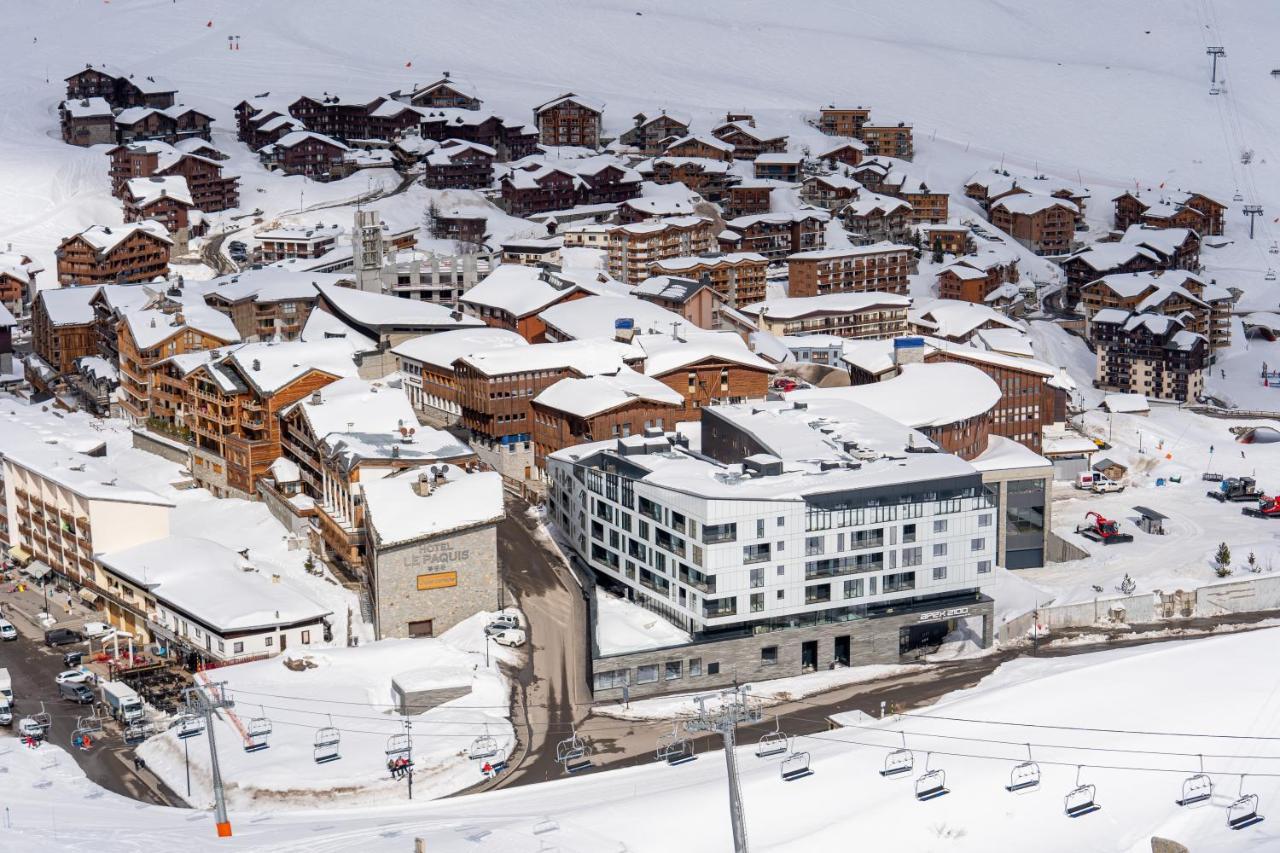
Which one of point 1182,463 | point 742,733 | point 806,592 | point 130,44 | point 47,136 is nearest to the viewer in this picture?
point 742,733

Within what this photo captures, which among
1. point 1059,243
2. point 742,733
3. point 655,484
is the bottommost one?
point 1059,243

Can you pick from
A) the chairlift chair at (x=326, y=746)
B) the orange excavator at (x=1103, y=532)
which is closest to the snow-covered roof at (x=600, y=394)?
the orange excavator at (x=1103, y=532)

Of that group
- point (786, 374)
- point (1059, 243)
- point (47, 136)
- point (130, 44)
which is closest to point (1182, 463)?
point (786, 374)

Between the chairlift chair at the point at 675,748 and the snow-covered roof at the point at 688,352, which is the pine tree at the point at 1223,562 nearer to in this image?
the snow-covered roof at the point at 688,352

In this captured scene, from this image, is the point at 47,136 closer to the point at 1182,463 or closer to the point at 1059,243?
the point at 1059,243

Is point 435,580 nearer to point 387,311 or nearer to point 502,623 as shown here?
point 502,623

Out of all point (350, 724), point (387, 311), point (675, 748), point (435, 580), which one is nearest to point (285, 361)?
point (387, 311)
